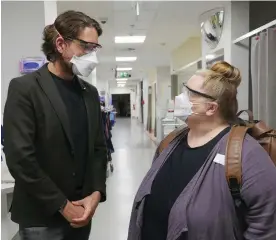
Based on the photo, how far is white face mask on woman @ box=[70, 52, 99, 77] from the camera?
4.88 feet

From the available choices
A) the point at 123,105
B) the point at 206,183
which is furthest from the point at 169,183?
the point at 123,105

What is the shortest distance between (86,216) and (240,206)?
0.66 m

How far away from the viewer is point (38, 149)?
138 centimetres

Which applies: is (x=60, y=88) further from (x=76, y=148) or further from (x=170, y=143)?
(x=170, y=143)

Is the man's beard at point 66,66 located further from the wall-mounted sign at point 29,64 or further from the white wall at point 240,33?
the white wall at point 240,33

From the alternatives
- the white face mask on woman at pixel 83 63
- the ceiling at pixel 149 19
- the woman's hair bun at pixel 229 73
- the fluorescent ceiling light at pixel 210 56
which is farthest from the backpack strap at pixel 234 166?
the fluorescent ceiling light at pixel 210 56

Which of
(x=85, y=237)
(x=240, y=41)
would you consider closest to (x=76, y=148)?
(x=85, y=237)

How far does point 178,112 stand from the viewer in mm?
1579

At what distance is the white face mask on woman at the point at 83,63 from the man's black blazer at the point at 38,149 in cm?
13

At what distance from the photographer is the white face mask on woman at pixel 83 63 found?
1.49m

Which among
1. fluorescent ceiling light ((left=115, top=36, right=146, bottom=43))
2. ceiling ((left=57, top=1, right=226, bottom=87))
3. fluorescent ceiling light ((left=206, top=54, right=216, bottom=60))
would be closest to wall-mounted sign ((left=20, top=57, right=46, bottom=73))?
ceiling ((left=57, top=1, right=226, bottom=87))

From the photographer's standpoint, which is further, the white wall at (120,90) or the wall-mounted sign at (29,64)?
the white wall at (120,90)

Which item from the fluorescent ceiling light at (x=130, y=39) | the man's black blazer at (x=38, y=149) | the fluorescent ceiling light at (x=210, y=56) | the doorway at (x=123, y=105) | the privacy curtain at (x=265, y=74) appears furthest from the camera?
the doorway at (x=123, y=105)

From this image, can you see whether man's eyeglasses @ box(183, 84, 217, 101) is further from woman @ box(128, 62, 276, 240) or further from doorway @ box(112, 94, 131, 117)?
doorway @ box(112, 94, 131, 117)
